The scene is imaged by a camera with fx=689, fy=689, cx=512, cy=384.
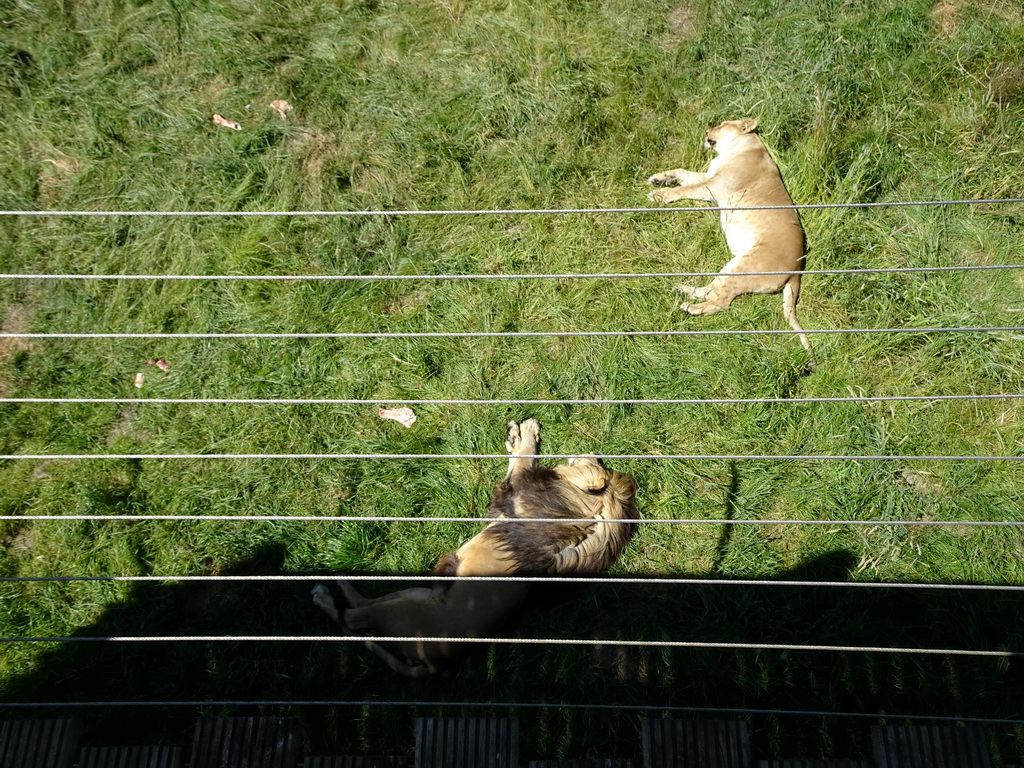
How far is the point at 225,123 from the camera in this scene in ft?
16.9

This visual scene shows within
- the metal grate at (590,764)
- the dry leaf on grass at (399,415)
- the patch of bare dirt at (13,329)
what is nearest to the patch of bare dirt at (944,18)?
the dry leaf on grass at (399,415)

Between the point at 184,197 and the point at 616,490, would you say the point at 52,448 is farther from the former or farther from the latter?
the point at 616,490

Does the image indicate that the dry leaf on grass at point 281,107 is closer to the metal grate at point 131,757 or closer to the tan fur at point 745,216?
the tan fur at point 745,216

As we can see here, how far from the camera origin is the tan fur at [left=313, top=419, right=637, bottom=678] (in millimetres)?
4008

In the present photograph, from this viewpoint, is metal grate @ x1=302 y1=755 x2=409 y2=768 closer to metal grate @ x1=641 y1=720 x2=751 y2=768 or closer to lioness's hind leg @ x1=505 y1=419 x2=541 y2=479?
metal grate @ x1=641 y1=720 x2=751 y2=768

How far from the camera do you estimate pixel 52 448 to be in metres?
4.60

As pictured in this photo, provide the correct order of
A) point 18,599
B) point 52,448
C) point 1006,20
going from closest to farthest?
point 18,599 → point 52,448 → point 1006,20

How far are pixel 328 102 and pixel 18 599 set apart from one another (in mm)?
3986

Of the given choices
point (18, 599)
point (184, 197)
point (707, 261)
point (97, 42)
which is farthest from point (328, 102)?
point (18, 599)

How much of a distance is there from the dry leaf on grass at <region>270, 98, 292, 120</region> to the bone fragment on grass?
290mm

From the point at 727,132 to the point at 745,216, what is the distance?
2.36ft

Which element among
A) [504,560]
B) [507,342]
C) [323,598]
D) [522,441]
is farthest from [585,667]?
[507,342]

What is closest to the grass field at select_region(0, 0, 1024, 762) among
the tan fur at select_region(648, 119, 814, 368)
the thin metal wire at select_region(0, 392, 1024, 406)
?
the tan fur at select_region(648, 119, 814, 368)

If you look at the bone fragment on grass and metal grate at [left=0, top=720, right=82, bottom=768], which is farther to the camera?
the bone fragment on grass
